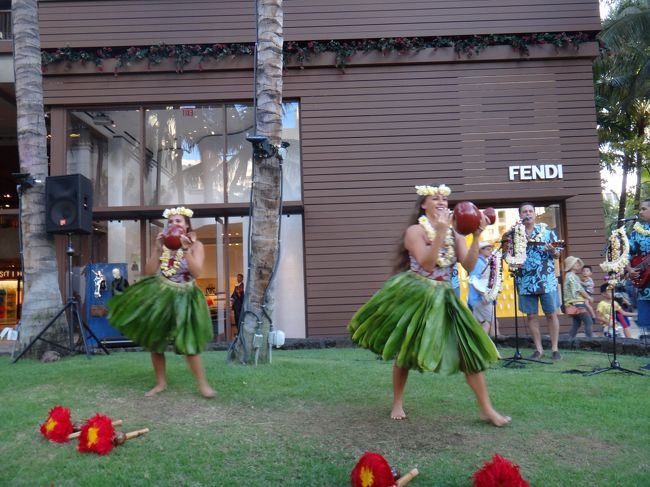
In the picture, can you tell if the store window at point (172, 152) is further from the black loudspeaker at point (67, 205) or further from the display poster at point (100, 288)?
the black loudspeaker at point (67, 205)

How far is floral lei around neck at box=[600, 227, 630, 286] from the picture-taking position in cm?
623

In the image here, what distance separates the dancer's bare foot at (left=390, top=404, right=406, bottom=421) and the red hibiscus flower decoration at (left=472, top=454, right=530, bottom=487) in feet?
4.31

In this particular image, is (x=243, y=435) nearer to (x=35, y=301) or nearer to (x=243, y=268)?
(x=35, y=301)

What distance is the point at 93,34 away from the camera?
1232cm

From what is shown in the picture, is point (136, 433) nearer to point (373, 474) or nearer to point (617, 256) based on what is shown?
point (373, 474)

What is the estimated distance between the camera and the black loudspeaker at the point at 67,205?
26.5ft

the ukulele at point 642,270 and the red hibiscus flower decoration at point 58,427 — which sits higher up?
the ukulele at point 642,270

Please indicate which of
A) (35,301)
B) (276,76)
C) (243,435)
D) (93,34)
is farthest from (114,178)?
(243,435)

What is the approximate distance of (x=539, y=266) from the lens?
7320 mm

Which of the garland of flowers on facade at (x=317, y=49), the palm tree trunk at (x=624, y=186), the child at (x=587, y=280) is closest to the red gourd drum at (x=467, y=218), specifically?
the child at (x=587, y=280)

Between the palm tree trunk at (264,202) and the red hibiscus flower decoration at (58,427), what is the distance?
2.82 meters

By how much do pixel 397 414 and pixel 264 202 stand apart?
11.2 ft

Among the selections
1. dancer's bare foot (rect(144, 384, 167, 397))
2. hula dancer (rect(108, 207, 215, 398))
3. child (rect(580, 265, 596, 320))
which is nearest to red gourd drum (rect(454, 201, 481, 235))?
hula dancer (rect(108, 207, 215, 398))

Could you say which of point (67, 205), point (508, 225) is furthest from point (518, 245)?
point (67, 205)
